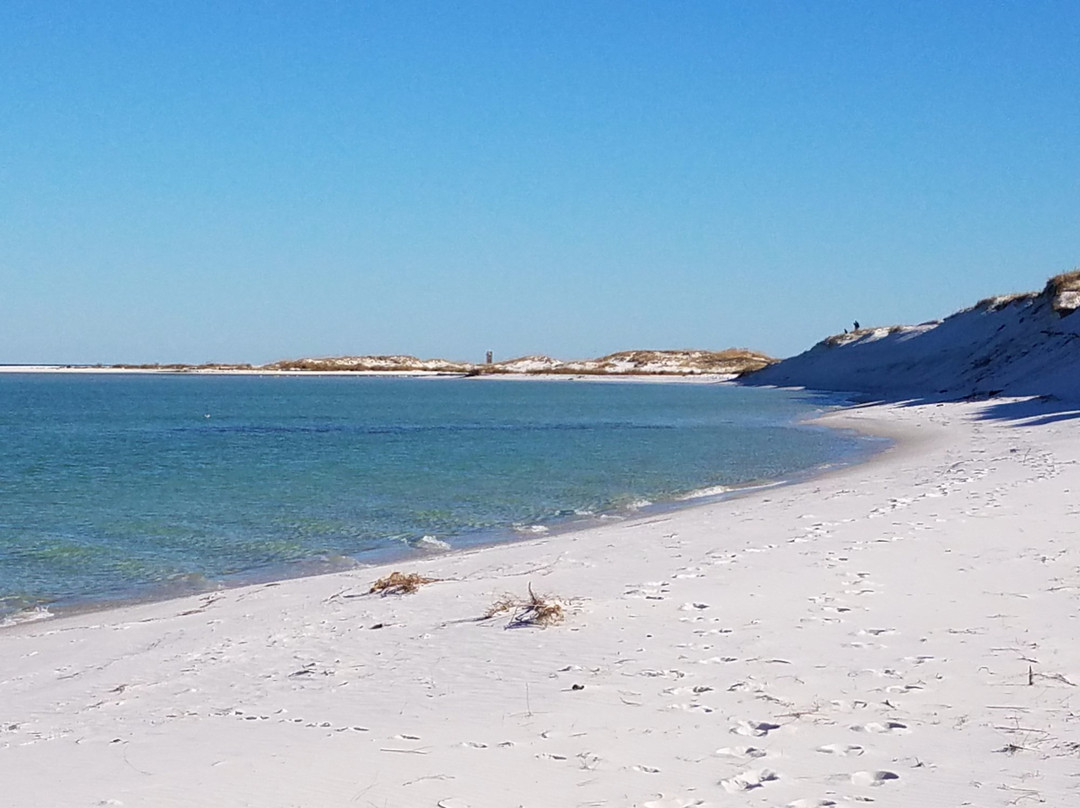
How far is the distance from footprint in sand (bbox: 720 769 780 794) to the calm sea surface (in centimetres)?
989

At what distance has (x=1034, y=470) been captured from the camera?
1714 cm

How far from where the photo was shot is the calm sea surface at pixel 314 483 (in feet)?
49.3

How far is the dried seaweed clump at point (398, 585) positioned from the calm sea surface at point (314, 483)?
3355mm

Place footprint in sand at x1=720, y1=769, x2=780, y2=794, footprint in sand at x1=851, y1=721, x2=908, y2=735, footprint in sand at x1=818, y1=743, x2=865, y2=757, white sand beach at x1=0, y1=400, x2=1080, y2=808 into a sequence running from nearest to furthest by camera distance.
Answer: footprint in sand at x1=720, y1=769, x2=780, y2=794
white sand beach at x1=0, y1=400, x2=1080, y2=808
footprint in sand at x1=818, y1=743, x2=865, y2=757
footprint in sand at x1=851, y1=721, x2=908, y2=735

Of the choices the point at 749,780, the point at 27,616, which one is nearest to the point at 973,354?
the point at 27,616

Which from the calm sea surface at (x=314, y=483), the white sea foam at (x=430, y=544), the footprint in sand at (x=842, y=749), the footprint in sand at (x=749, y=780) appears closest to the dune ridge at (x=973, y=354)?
the calm sea surface at (x=314, y=483)

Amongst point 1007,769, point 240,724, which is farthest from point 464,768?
point 1007,769

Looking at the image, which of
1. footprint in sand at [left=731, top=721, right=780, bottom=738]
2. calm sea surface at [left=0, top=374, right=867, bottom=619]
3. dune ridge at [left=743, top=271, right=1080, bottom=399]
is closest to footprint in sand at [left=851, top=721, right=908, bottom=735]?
footprint in sand at [left=731, top=721, right=780, bottom=738]

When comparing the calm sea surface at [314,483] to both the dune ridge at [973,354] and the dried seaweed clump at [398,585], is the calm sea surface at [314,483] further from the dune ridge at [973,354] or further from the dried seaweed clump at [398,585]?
the dune ridge at [973,354]

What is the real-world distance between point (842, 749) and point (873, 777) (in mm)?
396

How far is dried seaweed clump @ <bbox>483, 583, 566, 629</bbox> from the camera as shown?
8.45 m

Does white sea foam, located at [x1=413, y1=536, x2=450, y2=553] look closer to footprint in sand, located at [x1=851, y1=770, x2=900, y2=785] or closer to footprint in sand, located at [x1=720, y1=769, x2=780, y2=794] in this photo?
footprint in sand, located at [x1=720, y1=769, x2=780, y2=794]

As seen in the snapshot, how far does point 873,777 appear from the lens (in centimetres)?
476

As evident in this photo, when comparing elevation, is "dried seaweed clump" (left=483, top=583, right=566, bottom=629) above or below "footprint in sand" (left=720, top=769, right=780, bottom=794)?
below
